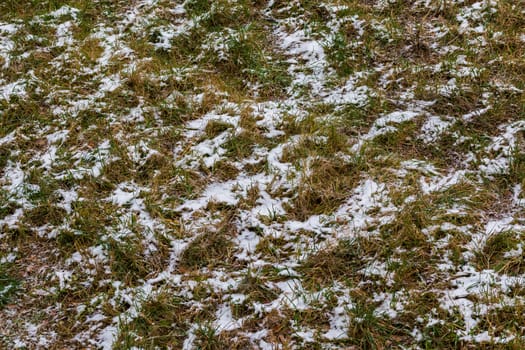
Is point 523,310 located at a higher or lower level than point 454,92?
lower

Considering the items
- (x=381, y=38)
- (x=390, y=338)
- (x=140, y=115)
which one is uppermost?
(x=381, y=38)

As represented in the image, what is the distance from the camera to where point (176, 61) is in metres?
5.25

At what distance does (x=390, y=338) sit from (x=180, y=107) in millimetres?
2963

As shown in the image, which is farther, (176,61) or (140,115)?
(176,61)

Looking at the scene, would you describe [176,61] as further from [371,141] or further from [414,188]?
[414,188]

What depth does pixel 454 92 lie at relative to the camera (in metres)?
4.41

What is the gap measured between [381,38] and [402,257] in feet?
9.09

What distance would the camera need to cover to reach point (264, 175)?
4043mm

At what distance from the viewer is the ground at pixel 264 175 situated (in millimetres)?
3109

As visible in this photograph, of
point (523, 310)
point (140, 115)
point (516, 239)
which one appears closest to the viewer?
point (523, 310)

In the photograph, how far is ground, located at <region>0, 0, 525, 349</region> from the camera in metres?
3.11

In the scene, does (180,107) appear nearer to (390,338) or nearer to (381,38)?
(381,38)

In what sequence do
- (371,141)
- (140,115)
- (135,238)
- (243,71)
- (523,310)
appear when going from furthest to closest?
(243,71), (140,115), (371,141), (135,238), (523,310)

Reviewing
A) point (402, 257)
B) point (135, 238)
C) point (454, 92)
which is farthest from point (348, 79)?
point (135, 238)
